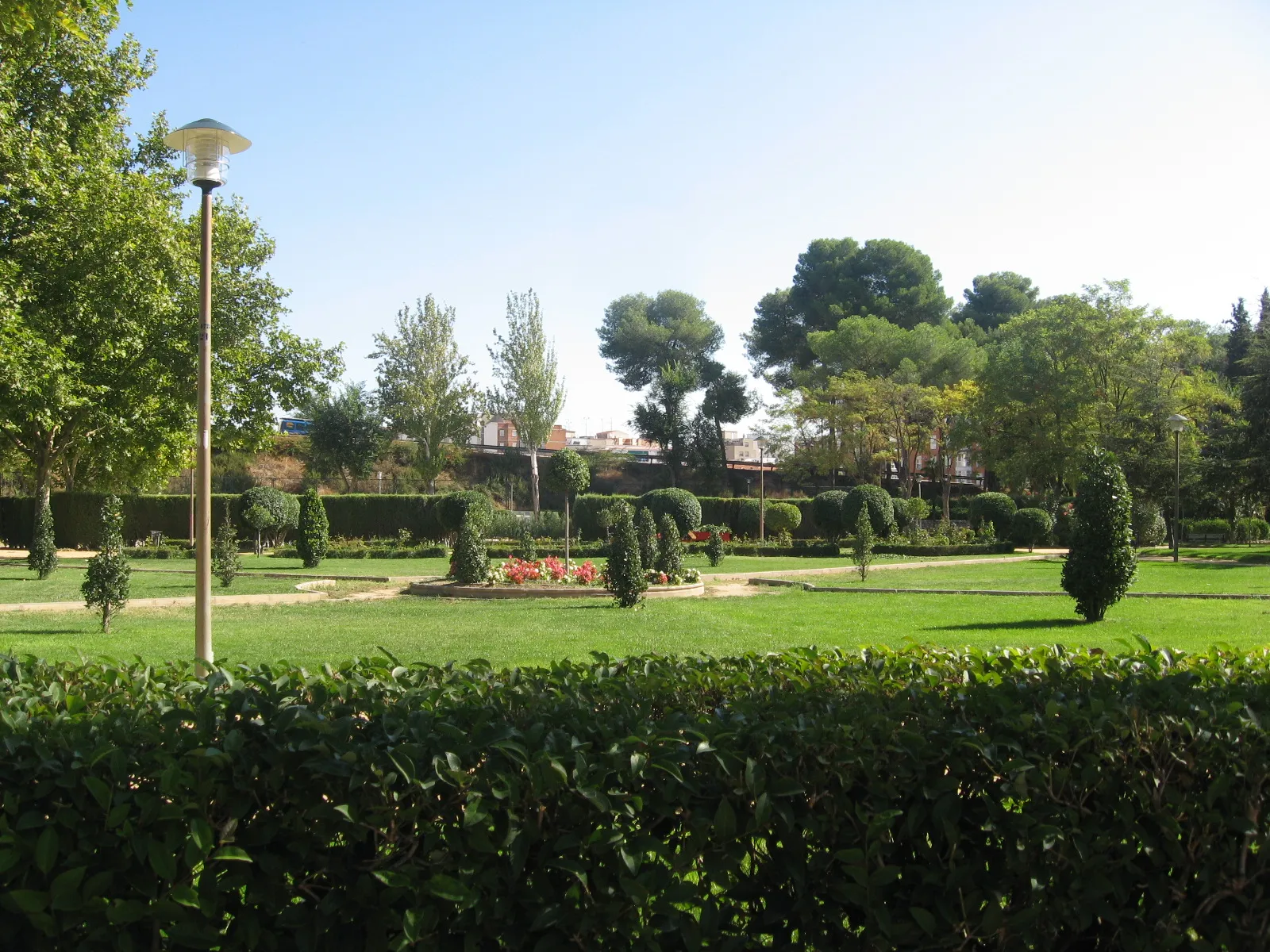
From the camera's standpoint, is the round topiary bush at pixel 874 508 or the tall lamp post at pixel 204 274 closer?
the tall lamp post at pixel 204 274

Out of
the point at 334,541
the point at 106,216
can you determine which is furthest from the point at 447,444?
the point at 106,216

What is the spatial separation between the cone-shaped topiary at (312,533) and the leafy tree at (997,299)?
4461cm

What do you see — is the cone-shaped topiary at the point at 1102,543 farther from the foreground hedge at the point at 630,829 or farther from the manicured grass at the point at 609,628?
the foreground hedge at the point at 630,829

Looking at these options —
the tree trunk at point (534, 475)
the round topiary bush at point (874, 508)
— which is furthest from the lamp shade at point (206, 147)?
the tree trunk at point (534, 475)

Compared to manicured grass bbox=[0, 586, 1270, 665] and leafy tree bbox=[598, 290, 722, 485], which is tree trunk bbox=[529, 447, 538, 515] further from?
manicured grass bbox=[0, 586, 1270, 665]

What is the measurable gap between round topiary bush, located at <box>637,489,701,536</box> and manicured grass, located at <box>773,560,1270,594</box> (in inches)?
341

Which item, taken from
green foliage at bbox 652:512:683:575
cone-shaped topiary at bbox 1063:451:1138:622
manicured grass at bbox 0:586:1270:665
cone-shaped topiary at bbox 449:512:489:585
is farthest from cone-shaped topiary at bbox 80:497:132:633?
cone-shaped topiary at bbox 1063:451:1138:622

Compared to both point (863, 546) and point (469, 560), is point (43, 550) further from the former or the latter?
point (863, 546)

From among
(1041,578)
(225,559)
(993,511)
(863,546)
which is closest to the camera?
(225,559)

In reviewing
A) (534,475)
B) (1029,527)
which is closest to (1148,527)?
(1029,527)

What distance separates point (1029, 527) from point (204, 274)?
84.2ft

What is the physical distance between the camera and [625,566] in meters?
13.0

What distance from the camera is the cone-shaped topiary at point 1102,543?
1075 cm

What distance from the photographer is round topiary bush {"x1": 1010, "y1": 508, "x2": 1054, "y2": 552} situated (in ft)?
91.0
